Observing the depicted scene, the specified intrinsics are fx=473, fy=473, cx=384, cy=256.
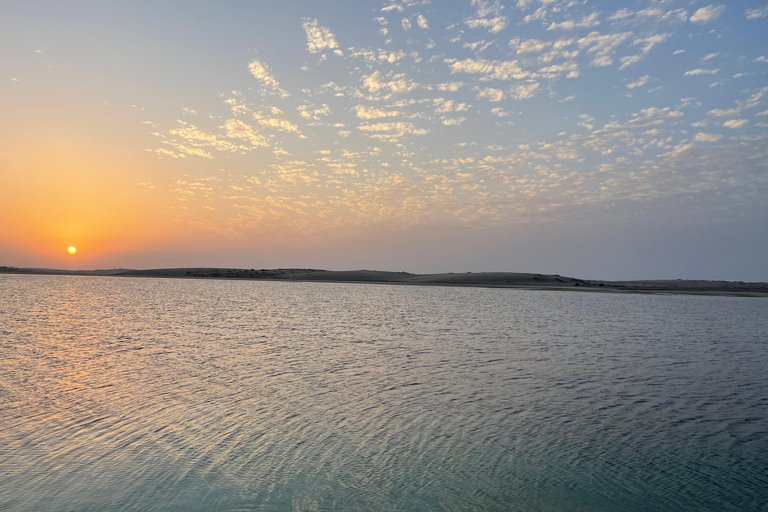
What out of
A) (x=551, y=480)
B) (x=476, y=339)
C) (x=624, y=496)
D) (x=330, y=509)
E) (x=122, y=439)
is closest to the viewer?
(x=330, y=509)

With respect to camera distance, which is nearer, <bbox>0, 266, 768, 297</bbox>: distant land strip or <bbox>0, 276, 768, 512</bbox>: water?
<bbox>0, 276, 768, 512</bbox>: water

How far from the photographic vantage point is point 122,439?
29.2 ft

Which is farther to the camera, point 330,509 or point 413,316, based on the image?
point 413,316

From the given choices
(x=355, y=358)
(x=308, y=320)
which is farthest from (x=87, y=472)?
(x=308, y=320)

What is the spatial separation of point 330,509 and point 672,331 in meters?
28.3

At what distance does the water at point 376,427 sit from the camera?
6973 mm

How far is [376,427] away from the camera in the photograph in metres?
9.95

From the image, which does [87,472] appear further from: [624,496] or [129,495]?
[624,496]

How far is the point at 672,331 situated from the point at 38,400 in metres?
30.7

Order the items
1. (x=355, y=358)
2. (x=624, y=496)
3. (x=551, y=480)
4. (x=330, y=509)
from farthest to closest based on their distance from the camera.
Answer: (x=355, y=358)
(x=551, y=480)
(x=624, y=496)
(x=330, y=509)

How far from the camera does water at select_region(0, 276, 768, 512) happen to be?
22.9ft

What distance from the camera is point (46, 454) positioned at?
319 inches

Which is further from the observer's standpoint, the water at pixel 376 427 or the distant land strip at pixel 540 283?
the distant land strip at pixel 540 283

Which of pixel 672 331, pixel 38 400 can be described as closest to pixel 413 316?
pixel 672 331
